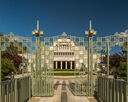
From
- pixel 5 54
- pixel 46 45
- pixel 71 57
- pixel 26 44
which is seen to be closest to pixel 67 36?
pixel 46 45

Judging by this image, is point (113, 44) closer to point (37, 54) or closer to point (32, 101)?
point (37, 54)

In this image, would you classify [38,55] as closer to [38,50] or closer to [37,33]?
[38,50]

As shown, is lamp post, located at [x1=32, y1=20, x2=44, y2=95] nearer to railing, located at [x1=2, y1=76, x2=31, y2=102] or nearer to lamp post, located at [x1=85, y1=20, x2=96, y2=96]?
railing, located at [x1=2, y1=76, x2=31, y2=102]

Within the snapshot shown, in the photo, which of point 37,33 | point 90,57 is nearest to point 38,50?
point 37,33

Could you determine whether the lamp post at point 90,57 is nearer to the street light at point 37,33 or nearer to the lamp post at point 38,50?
the street light at point 37,33

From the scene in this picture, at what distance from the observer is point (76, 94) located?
8.73 m

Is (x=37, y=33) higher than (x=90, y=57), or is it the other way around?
(x=37, y=33)

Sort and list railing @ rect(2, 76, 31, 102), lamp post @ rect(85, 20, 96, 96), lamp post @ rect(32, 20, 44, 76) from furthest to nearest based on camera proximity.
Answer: lamp post @ rect(32, 20, 44, 76), lamp post @ rect(85, 20, 96, 96), railing @ rect(2, 76, 31, 102)

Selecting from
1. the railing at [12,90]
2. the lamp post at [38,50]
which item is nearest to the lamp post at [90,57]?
the lamp post at [38,50]

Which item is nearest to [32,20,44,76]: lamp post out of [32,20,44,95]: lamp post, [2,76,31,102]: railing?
[32,20,44,95]: lamp post

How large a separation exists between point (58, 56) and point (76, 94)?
125ft

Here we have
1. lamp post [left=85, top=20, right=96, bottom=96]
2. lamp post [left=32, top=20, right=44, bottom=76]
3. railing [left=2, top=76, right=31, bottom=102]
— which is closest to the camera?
railing [left=2, top=76, right=31, bottom=102]

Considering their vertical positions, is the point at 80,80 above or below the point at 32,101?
above

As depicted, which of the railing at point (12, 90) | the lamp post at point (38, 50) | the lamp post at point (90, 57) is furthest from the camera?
the lamp post at point (38, 50)
